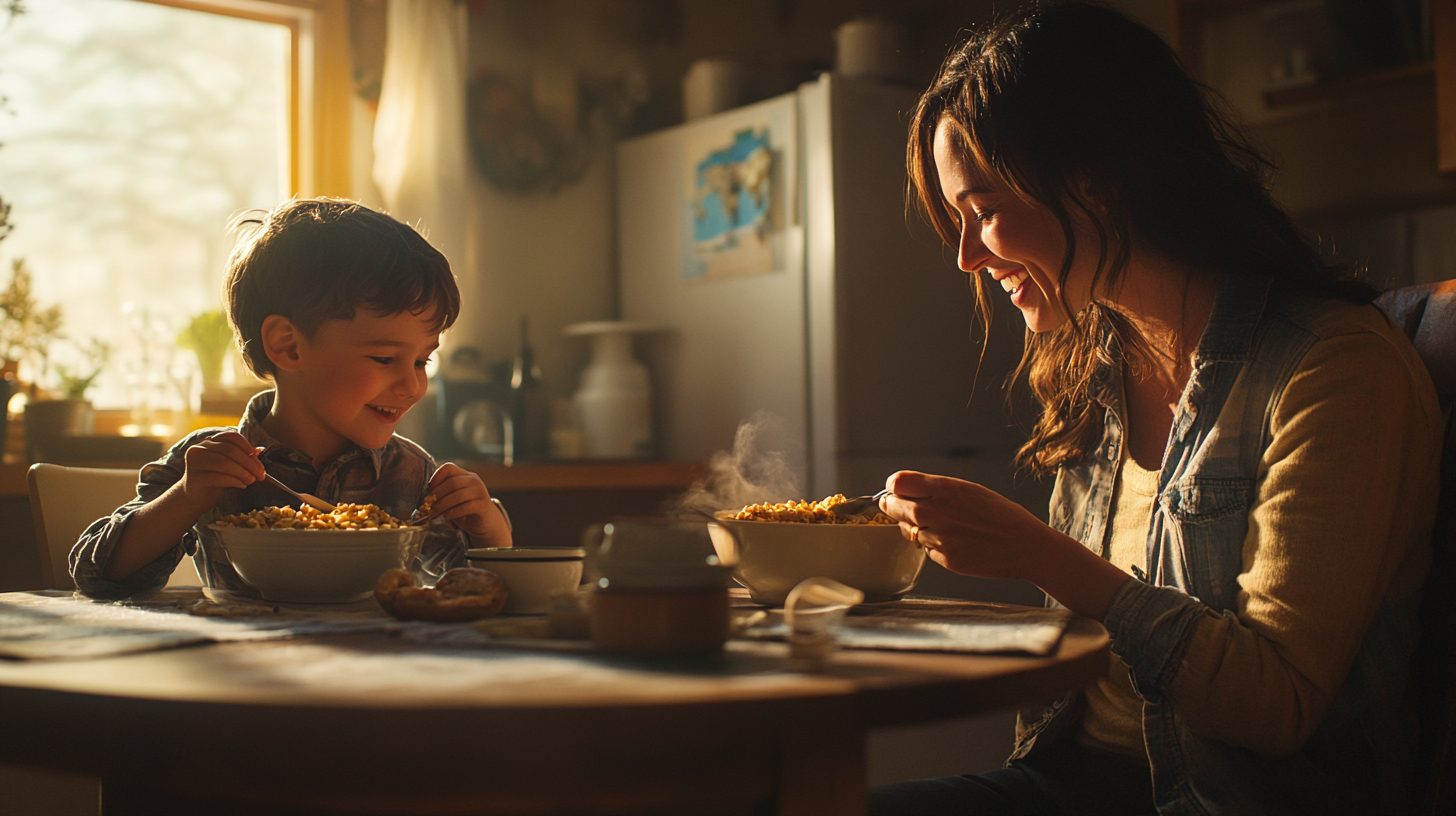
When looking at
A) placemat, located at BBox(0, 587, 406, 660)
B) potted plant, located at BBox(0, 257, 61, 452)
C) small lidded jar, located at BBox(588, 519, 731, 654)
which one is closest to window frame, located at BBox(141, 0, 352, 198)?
potted plant, located at BBox(0, 257, 61, 452)

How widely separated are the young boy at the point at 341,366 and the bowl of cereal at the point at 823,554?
0.38 metres

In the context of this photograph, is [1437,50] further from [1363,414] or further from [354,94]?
[354,94]

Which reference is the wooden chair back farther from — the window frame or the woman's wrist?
the window frame

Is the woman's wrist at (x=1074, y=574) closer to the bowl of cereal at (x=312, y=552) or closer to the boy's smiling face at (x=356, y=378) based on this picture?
the bowl of cereal at (x=312, y=552)

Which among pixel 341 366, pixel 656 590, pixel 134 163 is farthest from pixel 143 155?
pixel 656 590

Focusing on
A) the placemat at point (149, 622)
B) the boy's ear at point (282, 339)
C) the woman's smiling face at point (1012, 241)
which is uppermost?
the woman's smiling face at point (1012, 241)

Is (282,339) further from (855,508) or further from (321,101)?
(321,101)

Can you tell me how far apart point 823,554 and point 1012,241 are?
408 millimetres

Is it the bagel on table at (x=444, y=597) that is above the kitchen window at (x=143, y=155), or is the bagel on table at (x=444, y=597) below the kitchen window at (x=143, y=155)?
below

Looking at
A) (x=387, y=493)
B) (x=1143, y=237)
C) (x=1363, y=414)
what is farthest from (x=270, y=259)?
(x=1363, y=414)

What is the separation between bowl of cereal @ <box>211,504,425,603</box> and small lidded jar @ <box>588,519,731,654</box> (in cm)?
34

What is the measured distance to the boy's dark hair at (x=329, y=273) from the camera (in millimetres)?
1310

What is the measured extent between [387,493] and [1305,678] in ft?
3.32

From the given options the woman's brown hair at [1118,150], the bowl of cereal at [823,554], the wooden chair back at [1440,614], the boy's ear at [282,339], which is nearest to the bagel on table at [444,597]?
the bowl of cereal at [823,554]
